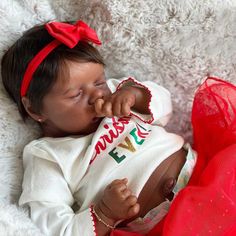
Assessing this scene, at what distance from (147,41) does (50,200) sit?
47 centimetres

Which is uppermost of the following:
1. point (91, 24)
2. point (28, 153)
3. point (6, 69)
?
point (91, 24)

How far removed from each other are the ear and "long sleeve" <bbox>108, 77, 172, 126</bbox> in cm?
19

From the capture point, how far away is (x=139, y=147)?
4.11ft

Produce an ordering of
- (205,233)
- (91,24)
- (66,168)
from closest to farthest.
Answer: (205,233), (66,168), (91,24)

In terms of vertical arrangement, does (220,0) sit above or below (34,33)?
above

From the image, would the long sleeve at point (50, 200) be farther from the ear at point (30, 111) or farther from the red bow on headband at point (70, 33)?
the red bow on headband at point (70, 33)

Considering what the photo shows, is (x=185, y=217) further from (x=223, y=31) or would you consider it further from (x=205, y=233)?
(x=223, y=31)

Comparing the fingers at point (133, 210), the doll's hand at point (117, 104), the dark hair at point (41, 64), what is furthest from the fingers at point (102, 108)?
the fingers at point (133, 210)

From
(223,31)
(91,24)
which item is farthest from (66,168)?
(223,31)

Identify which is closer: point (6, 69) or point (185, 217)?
point (185, 217)

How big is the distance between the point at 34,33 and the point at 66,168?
1.08 ft

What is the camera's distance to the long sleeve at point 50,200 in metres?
1.15

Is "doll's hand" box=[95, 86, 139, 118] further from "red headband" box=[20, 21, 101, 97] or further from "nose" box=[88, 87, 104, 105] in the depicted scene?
"red headband" box=[20, 21, 101, 97]

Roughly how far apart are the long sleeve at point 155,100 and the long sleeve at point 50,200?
0.25 m
